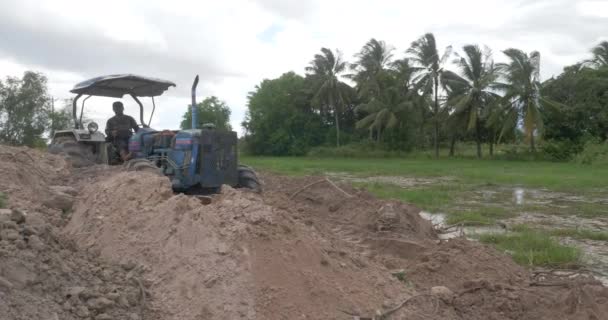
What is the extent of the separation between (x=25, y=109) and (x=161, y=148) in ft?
103

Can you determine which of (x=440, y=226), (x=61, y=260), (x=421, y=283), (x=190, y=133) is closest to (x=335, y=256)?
(x=421, y=283)

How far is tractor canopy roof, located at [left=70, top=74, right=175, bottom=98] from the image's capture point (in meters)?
9.69

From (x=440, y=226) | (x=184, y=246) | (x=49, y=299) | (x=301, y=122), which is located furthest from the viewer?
(x=301, y=122)

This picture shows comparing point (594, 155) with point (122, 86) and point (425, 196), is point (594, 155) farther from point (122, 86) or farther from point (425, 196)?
point (122, 86)

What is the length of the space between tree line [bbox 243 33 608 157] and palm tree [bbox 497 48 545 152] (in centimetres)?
6

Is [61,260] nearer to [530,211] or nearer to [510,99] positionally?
[530,211]

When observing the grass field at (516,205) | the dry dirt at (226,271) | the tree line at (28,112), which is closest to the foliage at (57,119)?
the tree line at (28,112)

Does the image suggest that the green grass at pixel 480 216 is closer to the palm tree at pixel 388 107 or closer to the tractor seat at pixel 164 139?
the tractor seat at pixel 164 139

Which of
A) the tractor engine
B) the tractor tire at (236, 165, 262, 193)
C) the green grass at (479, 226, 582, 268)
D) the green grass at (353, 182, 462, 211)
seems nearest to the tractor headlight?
the tractor engine

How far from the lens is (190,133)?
8.94m

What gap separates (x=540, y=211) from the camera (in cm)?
1286

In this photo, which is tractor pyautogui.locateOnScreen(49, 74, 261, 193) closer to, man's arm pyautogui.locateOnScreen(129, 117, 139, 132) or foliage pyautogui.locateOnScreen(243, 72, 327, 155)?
man's arm pyautogui.locateOnScreen(129, 117, 139, 132)

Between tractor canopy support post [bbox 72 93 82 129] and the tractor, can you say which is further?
tractor canopy support post [bbox 72 93 82 129]

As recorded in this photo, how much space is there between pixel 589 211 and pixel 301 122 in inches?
1805
